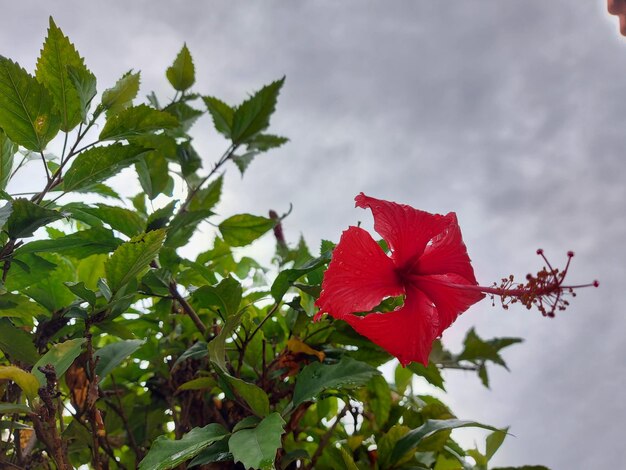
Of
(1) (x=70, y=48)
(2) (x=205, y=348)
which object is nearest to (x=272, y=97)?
(1) (x=70, y=48)

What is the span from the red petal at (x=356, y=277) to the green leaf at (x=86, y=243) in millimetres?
402

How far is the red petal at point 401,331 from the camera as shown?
925 mm

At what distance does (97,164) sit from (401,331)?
1.84ft

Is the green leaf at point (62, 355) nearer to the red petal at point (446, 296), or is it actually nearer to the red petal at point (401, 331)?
the red petal at point (401, 331)

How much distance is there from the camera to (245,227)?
48.6 inches

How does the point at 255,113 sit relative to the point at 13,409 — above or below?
above

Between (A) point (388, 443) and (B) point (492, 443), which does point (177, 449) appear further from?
(B) point (492, 443)

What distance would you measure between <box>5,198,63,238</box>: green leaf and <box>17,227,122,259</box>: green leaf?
78mm

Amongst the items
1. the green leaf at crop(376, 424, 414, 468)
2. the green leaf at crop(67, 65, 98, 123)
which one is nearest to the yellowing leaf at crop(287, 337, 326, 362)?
the green leaf at crop(376, 424, 414, 468)

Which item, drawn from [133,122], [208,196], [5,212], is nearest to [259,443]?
[5,212]

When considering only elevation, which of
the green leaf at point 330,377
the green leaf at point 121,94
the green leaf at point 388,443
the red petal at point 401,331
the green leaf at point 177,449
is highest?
the green leaf at point 121,94

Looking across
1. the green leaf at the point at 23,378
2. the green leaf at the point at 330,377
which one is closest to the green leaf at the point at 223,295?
the green leaf at the point at 330,377

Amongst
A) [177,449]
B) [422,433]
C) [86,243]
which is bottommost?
[177,449]

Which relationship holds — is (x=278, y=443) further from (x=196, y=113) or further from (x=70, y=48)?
(x=196, y=113)
